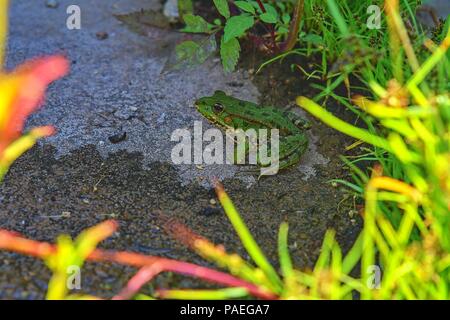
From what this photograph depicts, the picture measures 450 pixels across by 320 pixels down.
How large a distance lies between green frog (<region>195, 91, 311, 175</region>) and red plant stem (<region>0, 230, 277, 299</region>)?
93 cm

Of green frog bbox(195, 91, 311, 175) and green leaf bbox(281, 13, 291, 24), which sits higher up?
green leaf bbox(281, 13, 291, 24)

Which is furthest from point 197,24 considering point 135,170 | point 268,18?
point 135,170

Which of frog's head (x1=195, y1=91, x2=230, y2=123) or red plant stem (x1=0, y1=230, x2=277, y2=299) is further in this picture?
frog's head (x1=195, y1=91, x2=230, y2=123)

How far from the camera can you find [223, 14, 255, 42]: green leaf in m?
2.96

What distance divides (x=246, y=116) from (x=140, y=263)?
1.02 m

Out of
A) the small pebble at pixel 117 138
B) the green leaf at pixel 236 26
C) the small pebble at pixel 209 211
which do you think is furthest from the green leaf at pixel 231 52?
the small pebble at pixel 209 211

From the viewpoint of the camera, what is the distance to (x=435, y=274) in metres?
2.22

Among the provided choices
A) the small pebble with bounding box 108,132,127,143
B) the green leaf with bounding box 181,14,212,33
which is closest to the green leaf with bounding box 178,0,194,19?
the green leaf with bounding box 181,14,212,33

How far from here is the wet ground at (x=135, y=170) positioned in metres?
2.48

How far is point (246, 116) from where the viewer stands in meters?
3.11

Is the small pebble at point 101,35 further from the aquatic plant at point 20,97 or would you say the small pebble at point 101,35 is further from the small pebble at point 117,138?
the small pebble at point 117,138

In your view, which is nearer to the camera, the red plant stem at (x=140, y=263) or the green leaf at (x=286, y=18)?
the red plant stem at (x=140, y=263)

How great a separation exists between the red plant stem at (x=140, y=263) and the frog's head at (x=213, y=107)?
0.94 m

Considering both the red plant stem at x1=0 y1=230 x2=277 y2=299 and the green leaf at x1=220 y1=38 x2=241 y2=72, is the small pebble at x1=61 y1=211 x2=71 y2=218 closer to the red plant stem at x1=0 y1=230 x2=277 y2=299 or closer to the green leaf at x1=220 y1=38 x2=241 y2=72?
the red plant stem at x1=0 y1=230 x2=277 y2=299
